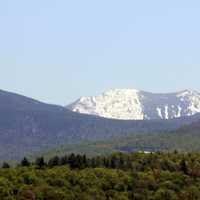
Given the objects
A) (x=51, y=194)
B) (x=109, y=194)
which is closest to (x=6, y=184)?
(x=51, y=194)

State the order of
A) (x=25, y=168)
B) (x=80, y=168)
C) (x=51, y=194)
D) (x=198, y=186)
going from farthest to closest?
(x=80, y=168) → (x=25, y=168) → (x=198, y=186) → (x=51, y=194)

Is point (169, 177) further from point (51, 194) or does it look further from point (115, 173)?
point (51, 194)

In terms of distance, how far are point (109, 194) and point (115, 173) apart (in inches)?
565

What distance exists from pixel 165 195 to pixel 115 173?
18.2m

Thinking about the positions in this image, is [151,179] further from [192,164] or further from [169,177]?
[192,164]

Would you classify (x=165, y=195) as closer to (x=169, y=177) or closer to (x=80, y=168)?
(x=169, y=177)

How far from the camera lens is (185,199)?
161 meters

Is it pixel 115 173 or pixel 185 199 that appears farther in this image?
pixel 115 173

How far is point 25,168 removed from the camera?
18312 centimetres

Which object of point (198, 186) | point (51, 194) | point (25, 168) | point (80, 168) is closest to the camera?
point (51, 194)

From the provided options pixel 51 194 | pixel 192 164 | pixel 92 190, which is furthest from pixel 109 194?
pixel 192 164

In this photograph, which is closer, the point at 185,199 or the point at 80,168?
the point at 185,199

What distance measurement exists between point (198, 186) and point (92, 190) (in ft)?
73.3

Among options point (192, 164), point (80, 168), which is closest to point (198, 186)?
point (192, 164)
